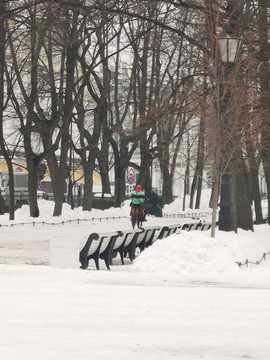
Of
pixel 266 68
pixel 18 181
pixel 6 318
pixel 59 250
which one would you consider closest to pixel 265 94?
pixel 266 68

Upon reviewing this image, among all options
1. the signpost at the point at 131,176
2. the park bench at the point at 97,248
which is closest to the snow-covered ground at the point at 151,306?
the park bench at the point at 97,248

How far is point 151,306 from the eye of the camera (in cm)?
1095

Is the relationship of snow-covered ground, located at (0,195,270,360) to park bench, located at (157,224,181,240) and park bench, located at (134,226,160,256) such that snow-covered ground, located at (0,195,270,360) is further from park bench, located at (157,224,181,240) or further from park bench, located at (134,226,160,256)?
park bench, located at (157,224,181,240)

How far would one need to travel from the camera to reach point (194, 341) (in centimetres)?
841

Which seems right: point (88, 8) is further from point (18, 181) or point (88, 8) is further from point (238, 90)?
point (18, 181)

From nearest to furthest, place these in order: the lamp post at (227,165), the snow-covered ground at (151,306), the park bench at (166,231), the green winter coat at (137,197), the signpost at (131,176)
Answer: the snow-covered ground at (151,306)
the lamp post at (227,165)
the park bench at (166,231)
the green winter coat at (137,197)
the signpost at (131,176)

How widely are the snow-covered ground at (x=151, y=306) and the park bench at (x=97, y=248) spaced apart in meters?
0.50

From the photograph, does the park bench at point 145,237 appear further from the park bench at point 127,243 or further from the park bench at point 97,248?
the park bench at point 97,248

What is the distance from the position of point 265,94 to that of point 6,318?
17358mm

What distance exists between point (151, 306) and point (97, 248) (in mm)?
7110

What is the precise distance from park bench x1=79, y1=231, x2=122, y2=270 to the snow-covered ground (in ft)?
1.65

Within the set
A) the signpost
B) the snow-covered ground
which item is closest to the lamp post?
the snow-covered ground

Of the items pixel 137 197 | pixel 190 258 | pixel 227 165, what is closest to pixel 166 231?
pixel 227 165

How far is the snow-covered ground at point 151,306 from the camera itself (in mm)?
7992
